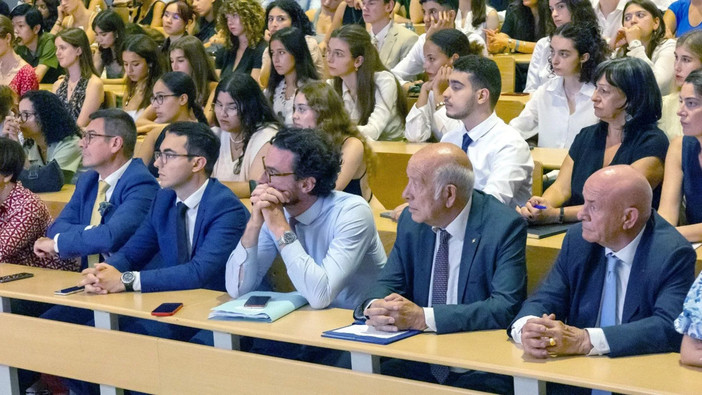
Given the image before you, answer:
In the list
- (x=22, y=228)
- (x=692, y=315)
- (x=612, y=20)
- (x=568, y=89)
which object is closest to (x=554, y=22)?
(x=612, y=20)

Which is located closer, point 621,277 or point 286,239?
point 621,277

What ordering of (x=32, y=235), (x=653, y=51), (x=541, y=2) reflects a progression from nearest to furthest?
(x=32, y=235), (x=653, y=51), (x=541, y=2)

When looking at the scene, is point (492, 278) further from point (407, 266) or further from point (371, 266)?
point (371, 266)

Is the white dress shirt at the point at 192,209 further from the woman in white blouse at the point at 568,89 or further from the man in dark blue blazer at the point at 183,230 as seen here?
the woman in white blouse at the point at 568,89

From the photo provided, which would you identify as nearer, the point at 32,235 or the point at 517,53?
the point at 32,235

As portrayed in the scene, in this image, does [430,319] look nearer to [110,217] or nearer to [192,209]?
[192,209]

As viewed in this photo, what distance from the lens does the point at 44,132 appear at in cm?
504

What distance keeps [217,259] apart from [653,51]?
8.71 feet

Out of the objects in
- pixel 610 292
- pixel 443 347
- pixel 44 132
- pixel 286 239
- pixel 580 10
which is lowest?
pixel 443 347

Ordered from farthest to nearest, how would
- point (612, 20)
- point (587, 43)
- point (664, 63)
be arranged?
point (612, 20), point (664, 63), point (587, 43)

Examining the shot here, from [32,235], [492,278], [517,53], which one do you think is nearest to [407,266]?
[492,278]

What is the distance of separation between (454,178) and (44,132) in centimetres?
274

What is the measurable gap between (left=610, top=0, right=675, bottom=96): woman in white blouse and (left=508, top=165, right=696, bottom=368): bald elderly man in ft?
7.88

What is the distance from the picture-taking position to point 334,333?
110 inches
